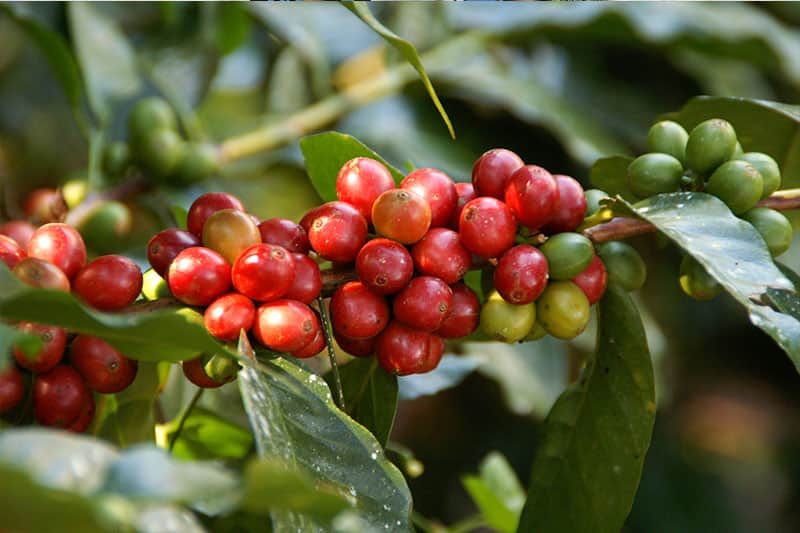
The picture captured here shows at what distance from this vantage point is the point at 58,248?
0.62 m

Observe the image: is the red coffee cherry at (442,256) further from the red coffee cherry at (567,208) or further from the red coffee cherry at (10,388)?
the red coffee cherry at (10,388)

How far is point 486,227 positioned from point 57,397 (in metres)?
0.30

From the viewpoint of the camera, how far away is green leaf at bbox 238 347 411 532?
22.7 inches

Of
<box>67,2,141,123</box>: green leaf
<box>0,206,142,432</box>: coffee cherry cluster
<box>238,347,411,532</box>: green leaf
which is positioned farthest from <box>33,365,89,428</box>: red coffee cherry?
<box>67,2,141,123</box>: green leaf

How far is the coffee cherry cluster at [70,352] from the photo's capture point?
0.61 metres

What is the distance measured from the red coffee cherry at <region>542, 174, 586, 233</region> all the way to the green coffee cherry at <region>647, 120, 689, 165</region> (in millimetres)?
103

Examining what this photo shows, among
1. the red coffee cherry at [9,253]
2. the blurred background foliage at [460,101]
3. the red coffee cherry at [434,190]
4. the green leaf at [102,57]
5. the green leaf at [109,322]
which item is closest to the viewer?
the green leaf at [109,322]

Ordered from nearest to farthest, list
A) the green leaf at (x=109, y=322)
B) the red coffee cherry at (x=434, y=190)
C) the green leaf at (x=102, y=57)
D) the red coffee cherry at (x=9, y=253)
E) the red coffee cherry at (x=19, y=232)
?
1. the green leaf at (x=109, y=322)
2. the red coffee cherry at (x=9, y=253)
3. the red coffee cherry at (x=434, y=190)
4. the red coffee cherry at (x=19, y=232)
5. the green leaf at (x=102, y=57)

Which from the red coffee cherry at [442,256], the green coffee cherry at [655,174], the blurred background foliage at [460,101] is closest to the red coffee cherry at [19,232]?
the blurred background foliage at [460,101]

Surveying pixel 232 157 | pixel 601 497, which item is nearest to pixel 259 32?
pixel 232 157

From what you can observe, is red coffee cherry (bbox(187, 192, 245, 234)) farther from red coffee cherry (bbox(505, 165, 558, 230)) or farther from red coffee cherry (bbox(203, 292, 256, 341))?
red coffee cherry (bbox(505, 165, 558, 230))

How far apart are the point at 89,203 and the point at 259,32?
2.12ft

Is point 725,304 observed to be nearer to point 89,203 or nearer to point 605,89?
point 605,89

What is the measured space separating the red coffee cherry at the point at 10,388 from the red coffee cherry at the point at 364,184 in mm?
251
